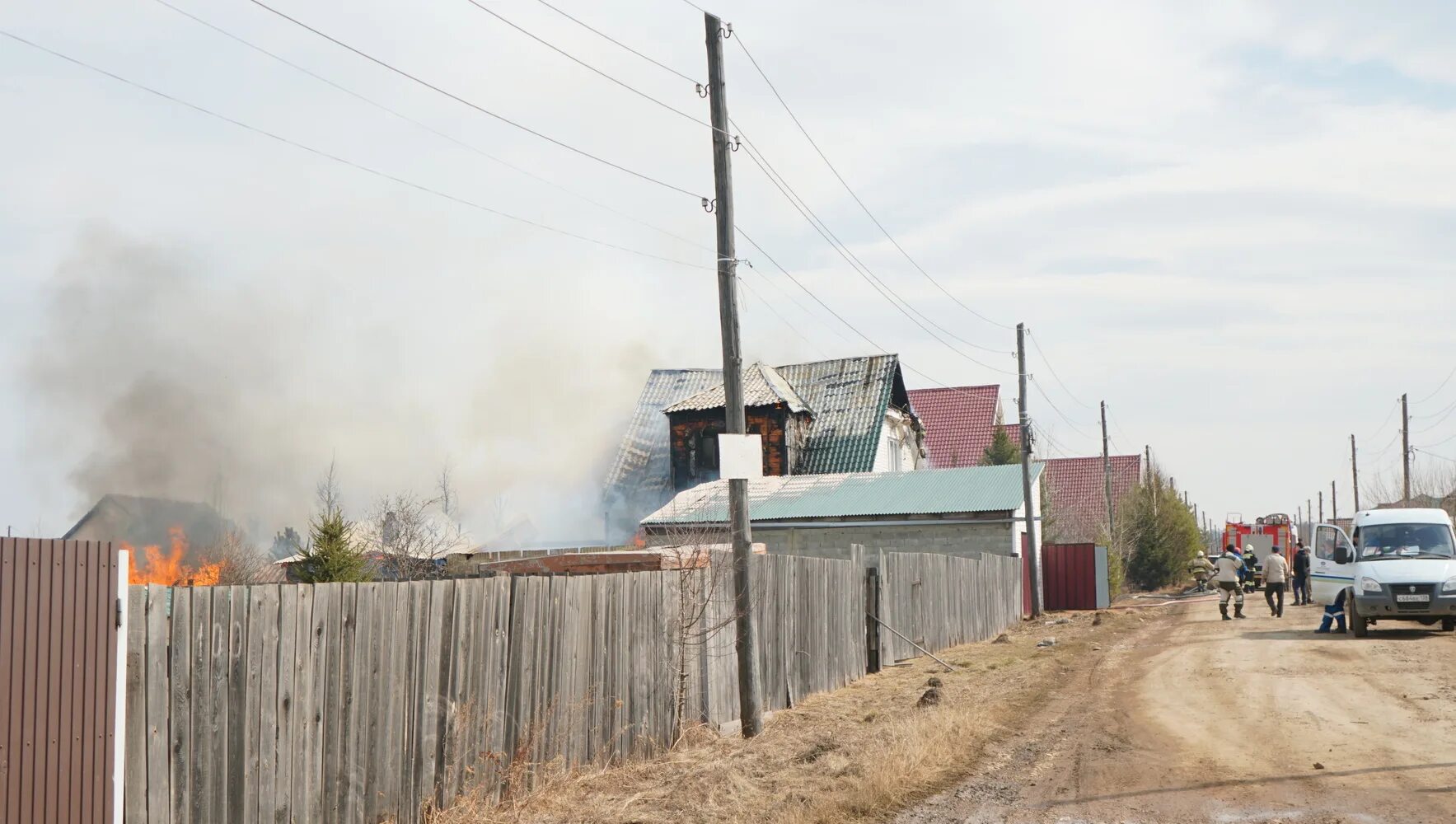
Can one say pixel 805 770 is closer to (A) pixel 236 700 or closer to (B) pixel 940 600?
(A) pixel 236 700

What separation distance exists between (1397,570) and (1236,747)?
1240cm

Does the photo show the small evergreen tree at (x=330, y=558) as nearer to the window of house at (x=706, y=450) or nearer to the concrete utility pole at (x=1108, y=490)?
the window of house at (x=706, y=450)

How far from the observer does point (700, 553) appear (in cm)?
1413

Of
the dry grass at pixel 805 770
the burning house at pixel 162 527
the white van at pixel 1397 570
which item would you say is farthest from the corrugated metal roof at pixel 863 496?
the dry grass at pixel 805 770

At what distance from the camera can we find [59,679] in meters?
6.05

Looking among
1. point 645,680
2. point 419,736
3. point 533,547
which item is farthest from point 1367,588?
point 533,547

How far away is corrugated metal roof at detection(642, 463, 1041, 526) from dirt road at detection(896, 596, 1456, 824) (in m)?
15.2

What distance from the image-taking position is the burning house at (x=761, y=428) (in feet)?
140

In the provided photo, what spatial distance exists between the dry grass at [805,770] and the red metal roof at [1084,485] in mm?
42919

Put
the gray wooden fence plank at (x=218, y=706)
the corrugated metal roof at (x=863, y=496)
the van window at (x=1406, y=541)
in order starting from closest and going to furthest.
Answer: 1. the gray wooden fence plank at (x=218, y=706)
2. the van window at (x=1406, y=541)
3. the corrugated metal roof at (x=863, y=496)

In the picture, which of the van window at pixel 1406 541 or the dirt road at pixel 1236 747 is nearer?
the dirt road at pixel 1236 747

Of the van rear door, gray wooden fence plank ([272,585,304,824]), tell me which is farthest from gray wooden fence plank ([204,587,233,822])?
the van rear door

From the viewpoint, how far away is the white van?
20.9 metres

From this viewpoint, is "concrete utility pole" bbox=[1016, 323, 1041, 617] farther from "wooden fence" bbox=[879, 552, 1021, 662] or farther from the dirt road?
the dirt road
